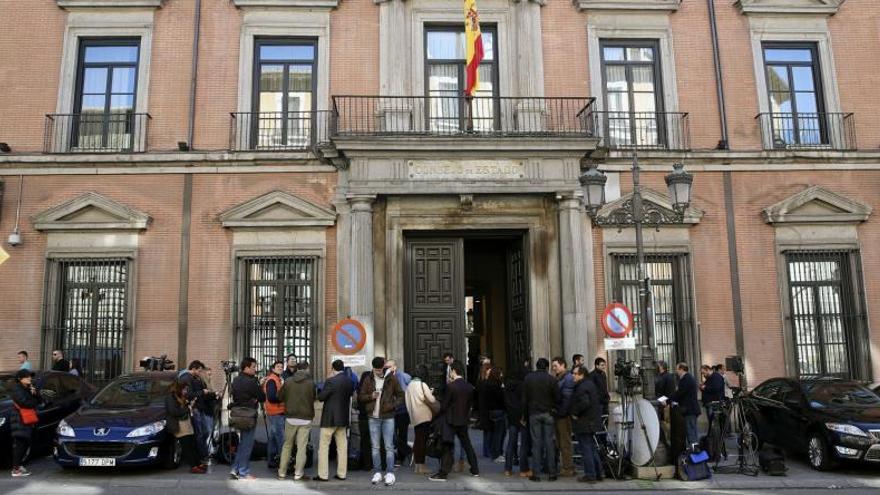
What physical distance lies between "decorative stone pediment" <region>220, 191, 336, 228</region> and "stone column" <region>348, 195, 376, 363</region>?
799 mm

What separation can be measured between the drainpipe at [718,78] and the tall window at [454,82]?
5.08m

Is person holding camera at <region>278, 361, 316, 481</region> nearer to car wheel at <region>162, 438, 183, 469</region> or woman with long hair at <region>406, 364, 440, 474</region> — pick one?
woman with long hair at <region>406, 364, 440, 474</region>

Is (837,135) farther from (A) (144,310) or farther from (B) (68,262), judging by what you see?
(B) (68,262)

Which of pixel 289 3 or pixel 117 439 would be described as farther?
pixel 289 3

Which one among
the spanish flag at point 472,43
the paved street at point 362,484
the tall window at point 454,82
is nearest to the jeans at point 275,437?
the paved street at point 362,484

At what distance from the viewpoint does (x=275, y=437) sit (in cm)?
1077

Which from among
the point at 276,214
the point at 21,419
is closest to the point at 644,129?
the point at 276,214

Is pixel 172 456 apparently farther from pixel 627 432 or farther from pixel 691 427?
pixel 691 427

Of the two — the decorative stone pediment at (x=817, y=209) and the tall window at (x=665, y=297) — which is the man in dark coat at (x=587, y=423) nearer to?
the tall window at (x=665, y=297)

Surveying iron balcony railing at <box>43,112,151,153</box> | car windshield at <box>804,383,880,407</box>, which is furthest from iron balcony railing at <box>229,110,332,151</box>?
car windshield at <box>804,383,880,407</box>

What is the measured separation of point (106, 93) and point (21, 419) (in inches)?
343

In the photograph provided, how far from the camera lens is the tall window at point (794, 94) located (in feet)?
54.7

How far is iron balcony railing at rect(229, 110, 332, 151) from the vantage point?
15.8 metres

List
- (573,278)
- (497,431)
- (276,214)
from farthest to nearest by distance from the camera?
(276,214)
(573,278)
(497,431)
